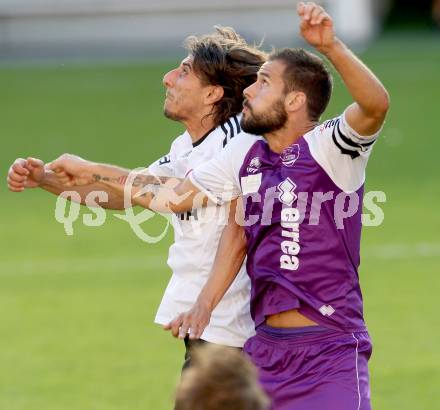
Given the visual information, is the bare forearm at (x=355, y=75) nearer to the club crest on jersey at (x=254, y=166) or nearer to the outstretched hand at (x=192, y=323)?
the club crest on jersey at (x=254, y=166)

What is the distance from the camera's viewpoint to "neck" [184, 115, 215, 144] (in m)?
6.46

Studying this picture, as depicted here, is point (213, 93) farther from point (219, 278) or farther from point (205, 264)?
point (219, 278)

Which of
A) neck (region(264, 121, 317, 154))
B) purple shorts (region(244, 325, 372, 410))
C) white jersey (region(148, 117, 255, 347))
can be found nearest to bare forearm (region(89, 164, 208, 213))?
white jersey (region(148, 117, 255, 347))

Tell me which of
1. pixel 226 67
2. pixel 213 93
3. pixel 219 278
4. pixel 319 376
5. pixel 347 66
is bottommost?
pixel 319 376

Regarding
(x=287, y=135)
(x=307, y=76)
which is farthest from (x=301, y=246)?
(x=307, y=76)

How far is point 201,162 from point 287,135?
621mm

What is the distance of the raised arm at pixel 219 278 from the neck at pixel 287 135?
367 millimetres

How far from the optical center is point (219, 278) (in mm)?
5824

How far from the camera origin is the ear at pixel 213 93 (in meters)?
6.43

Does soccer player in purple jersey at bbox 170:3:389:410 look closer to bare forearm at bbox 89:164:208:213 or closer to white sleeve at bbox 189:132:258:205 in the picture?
white sleeve at bbox 189:132:258:205

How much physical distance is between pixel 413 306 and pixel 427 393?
239 cm

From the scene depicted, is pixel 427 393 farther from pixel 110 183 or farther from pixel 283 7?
pixel 283 7

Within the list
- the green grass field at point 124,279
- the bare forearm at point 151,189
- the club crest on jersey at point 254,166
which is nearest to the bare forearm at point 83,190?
the bare forearm at point 151,189

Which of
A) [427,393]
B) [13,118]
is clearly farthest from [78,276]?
[13,118]
